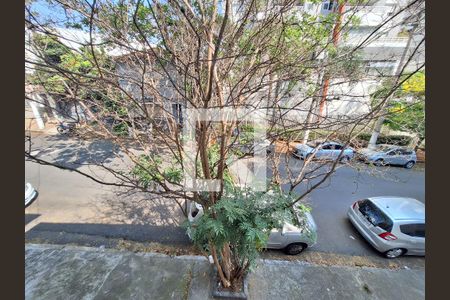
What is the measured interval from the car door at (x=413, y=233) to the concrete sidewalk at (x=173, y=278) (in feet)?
1.99

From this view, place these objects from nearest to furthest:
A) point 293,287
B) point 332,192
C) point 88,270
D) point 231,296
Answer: point 231,296
point 293,287
point 88,270
point 332,192

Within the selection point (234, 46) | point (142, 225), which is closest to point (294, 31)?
point (234, 46)

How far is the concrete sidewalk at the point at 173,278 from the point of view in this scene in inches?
129

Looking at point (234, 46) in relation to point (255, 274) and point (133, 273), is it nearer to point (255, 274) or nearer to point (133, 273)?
point (255, 274)

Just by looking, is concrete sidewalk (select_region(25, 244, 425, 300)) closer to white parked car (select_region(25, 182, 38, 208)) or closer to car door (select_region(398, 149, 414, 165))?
white parked car (select_region(25, 182, 38, 208))

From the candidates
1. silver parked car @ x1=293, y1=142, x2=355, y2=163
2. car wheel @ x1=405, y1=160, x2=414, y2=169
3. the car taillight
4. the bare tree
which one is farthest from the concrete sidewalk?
car wheel @ x1=405, y1=160, x2=414, y2=169

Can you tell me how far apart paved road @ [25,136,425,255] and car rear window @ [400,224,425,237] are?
850 millimetres

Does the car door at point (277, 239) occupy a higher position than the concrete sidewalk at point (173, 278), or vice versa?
the car door at point (277, 239)

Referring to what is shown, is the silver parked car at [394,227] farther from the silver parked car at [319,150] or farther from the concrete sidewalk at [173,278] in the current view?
the silver parked car at [319,150]

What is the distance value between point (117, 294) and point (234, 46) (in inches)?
165

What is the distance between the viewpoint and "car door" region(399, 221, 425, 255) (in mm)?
4410

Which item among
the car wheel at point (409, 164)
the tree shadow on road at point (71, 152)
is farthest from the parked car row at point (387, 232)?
the car wheel at point (409, 164)

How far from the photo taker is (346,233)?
5234 mm

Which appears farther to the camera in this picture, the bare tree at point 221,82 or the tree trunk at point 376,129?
the tree trunk at point 376,129
